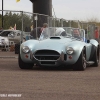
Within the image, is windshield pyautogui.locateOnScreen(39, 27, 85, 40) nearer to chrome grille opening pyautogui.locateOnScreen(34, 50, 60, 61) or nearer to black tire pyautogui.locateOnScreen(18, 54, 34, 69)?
black tire pyautogui.locateOnScreen(18, 54, 34, 69)

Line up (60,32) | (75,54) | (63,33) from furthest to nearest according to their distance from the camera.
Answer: (60,32) < (63,33) < (75,54)

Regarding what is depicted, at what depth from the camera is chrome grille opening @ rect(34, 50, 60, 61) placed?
14503 millimetres

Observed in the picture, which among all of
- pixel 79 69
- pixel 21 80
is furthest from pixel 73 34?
pixel 21 80

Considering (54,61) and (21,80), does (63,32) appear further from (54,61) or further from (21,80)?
(21,80)

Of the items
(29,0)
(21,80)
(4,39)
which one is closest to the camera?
(21,80)

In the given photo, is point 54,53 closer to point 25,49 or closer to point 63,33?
point 25,49

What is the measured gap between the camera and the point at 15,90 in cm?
989

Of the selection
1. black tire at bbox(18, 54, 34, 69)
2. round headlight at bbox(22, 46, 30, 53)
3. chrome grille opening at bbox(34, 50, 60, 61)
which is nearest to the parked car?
black tire at bbox(18, 54, 34, 69)

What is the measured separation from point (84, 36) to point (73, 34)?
50cm

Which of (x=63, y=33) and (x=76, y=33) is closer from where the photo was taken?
(x=63, y=33)

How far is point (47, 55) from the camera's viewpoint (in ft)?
47.7

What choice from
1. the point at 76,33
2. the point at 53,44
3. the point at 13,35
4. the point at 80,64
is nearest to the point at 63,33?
the point at 76,33

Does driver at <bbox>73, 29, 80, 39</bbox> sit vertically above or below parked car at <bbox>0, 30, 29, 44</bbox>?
above

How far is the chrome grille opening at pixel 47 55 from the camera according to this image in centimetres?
1450
